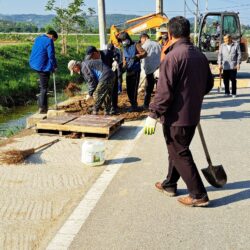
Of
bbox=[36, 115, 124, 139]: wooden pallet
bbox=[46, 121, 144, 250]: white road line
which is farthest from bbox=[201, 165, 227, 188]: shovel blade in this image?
bbox=[36, 115, 124, 139]: wooden pallet

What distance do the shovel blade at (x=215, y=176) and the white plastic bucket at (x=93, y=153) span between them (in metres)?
1.71

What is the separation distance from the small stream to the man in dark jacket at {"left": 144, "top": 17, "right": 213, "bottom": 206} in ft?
19.9

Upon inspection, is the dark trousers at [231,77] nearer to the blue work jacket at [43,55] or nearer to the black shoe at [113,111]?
the black shoe at [113,111]

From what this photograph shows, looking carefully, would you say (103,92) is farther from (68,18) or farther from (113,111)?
(68,18)

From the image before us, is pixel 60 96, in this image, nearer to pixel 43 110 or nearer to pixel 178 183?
pixel 43 110

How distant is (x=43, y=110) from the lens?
10.3 metres

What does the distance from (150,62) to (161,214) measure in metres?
6.66

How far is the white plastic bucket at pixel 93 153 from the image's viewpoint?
643cm

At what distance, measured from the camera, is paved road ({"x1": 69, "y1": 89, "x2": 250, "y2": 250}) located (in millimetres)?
4168

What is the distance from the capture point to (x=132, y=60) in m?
10.5

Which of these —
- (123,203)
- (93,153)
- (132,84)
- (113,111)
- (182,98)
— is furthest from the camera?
(132,84)

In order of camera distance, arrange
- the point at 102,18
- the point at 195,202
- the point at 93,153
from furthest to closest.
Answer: the point at 102,18, the point at 93,153, the point at 195,202

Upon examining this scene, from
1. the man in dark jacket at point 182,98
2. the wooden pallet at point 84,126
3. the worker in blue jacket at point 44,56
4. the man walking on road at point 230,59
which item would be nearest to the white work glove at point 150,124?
the man in dark jacket at point 182,98

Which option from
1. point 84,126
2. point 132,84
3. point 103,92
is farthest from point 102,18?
point 84,126
